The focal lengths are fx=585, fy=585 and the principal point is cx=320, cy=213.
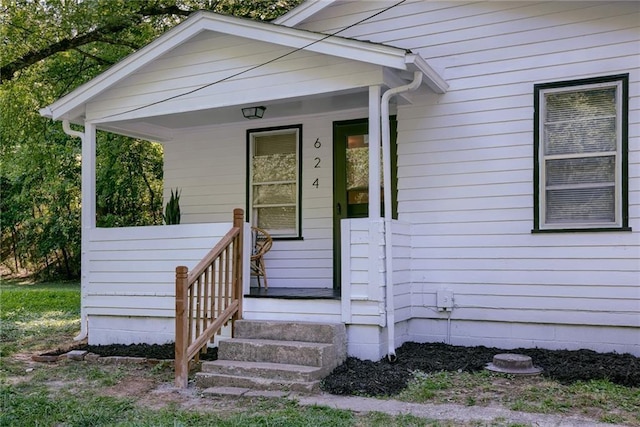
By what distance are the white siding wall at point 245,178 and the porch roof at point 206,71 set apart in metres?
0.81

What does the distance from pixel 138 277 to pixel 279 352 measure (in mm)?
2397

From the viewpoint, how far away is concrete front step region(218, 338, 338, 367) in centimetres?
500

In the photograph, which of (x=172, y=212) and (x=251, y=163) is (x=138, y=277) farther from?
(x=251, y=163)

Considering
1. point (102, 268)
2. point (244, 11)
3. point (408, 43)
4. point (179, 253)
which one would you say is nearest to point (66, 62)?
point (244, 11)

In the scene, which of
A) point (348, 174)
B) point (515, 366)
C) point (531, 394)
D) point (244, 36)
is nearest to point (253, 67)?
point (244, 36)

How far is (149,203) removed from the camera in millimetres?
17406

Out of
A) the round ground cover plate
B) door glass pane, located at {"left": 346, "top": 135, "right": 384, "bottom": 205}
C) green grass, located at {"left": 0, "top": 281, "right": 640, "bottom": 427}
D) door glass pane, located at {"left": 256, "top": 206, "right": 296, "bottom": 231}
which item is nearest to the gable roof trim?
door glass pane, located at {"left": 346, "top": 135, "right": 384, "bottom": 205}

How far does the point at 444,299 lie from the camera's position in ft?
19.9

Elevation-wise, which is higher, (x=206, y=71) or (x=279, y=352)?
(x=206, y=71)

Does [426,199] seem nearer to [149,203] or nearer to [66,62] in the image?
[66,62]

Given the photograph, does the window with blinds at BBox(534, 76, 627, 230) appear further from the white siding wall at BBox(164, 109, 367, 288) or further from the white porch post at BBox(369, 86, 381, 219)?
the white siding wall at BBox(164, 109, 367, 288)

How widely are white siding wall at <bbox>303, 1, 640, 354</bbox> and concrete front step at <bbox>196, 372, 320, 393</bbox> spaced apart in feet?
6.05

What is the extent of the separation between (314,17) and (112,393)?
4640mm

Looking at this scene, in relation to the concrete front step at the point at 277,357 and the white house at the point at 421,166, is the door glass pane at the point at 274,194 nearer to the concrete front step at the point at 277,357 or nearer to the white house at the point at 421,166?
the white house at the point at 421,166
